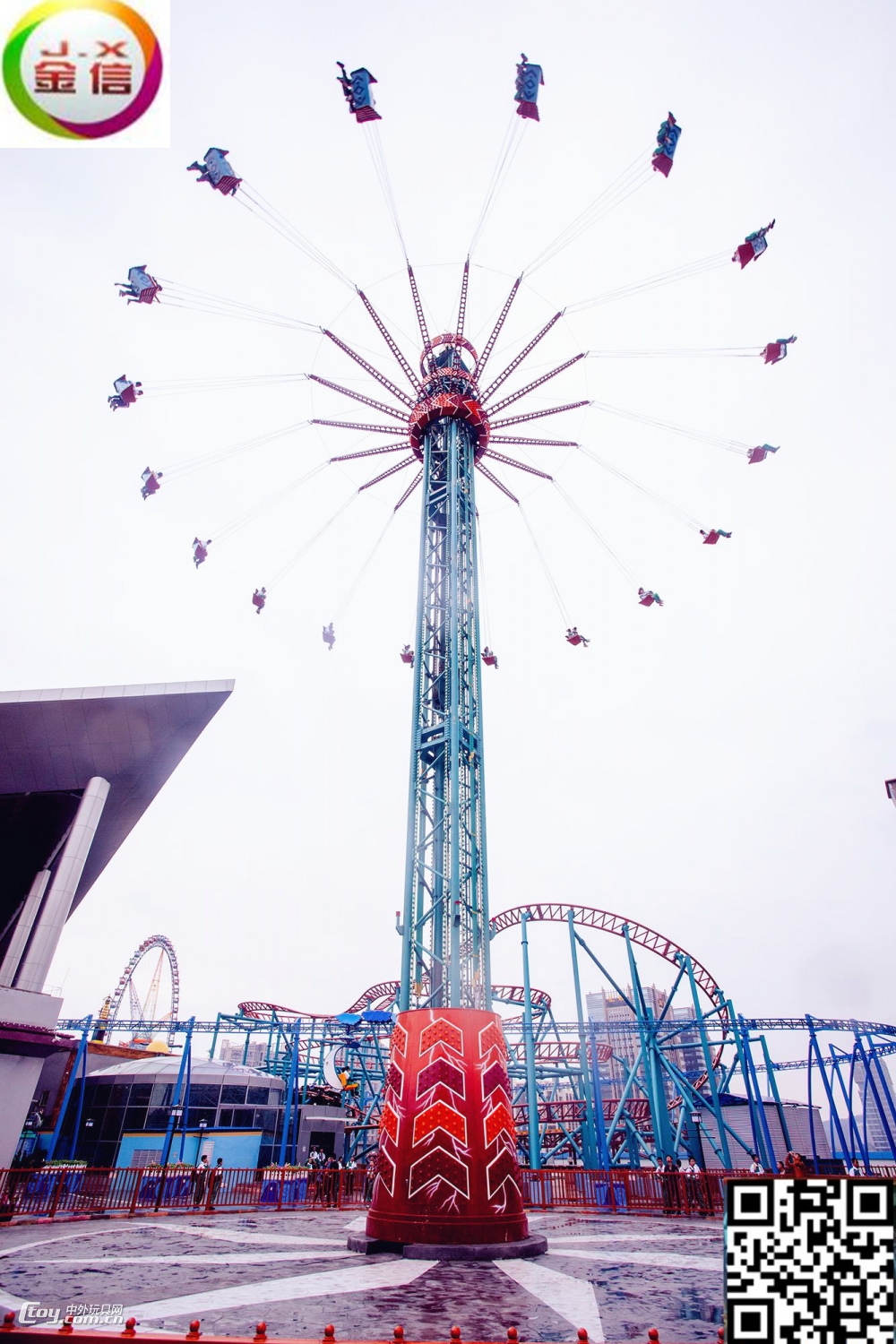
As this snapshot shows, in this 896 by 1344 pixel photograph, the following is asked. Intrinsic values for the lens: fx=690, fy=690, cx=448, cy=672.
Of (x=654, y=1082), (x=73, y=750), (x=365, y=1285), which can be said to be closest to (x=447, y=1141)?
(x=365, y=1285)

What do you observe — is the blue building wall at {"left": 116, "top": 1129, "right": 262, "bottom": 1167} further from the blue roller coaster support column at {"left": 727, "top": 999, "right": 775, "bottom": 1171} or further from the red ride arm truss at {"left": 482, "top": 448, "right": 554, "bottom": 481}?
the red ride arm truss at {"left": 482, "top": 448, "right": 554, "bottom": 481}

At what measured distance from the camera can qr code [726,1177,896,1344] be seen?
7.66 ft

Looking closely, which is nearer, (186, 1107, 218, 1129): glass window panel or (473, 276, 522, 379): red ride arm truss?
(473, 276, 522, 379): red ride arm truss

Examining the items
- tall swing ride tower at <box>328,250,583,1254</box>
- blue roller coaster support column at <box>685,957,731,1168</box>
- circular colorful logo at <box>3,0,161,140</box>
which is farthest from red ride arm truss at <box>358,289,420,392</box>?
blue roller coaster support column at <box>685,957,731,1168</box>

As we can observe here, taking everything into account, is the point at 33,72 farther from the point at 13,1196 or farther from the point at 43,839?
the point at 43,839

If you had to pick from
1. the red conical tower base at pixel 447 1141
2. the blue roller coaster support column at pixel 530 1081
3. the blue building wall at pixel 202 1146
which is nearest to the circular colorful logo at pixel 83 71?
the red conical tower base at pixel 447 1141

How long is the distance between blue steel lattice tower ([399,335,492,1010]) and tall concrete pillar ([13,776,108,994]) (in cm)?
1409

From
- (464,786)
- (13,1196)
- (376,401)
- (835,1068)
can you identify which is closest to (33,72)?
(376,401)

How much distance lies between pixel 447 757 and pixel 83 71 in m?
11.8

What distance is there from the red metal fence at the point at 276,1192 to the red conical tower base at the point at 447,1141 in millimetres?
6892

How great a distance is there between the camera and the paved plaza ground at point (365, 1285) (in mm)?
5773

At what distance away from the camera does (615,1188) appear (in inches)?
751

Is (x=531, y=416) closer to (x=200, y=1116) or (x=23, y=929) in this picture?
(x=23, y=929)

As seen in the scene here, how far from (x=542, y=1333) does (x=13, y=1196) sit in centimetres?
1559
